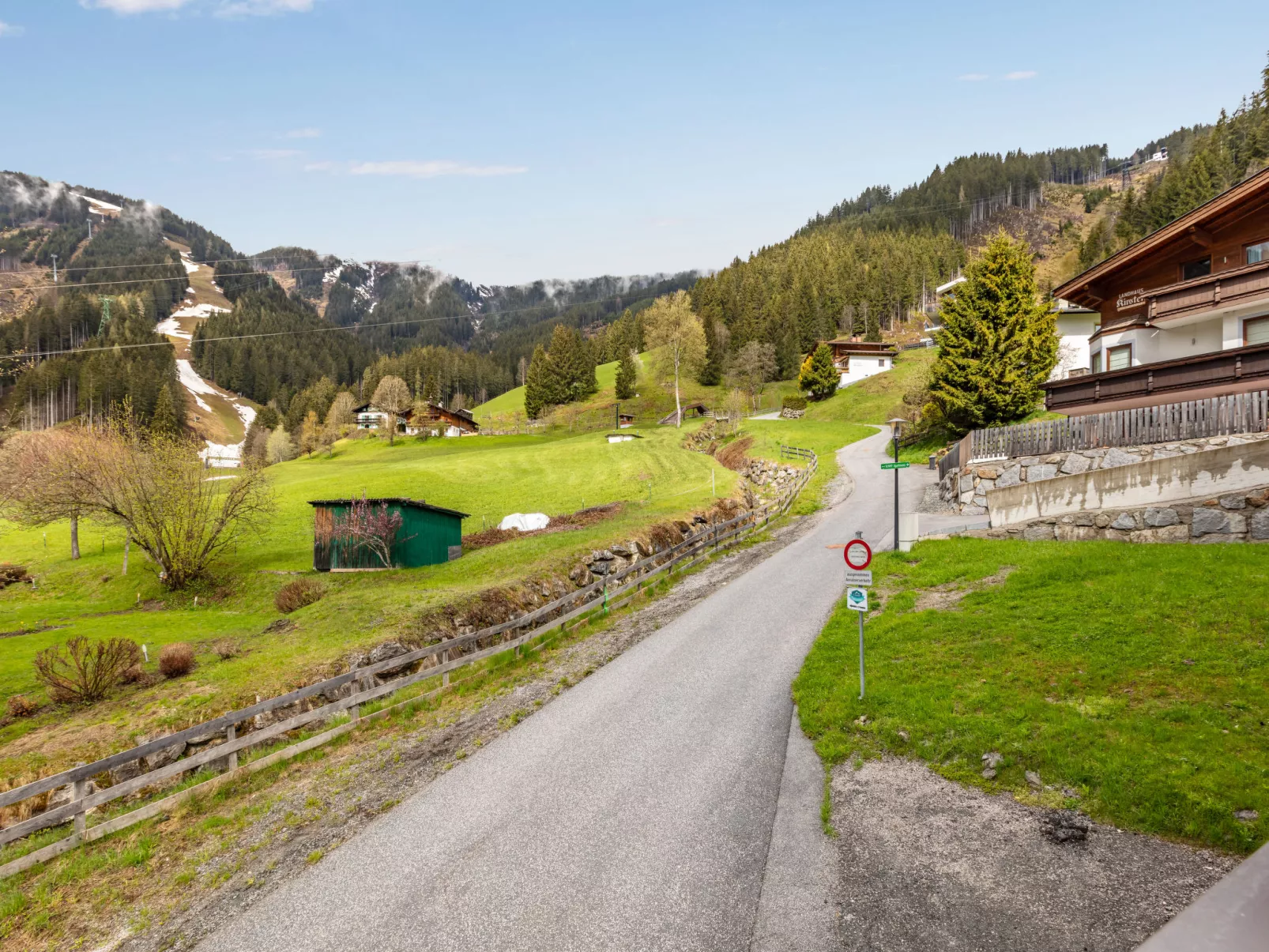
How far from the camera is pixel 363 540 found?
1222 inches

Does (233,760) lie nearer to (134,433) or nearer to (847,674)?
(847,674)

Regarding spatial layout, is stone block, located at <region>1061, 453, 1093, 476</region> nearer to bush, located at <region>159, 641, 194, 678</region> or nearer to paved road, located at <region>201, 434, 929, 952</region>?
paved road, located at <region>201, 434, 929, 952</region>

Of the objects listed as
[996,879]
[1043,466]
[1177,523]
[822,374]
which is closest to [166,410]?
[822,374]

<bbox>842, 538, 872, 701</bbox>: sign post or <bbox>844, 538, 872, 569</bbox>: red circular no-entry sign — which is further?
<bbox>844, 538, 872, 569</bbox>: red circular no-entry sign

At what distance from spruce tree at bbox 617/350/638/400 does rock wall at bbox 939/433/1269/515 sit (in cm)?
7812

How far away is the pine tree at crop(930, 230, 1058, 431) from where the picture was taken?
Result: 37969mm

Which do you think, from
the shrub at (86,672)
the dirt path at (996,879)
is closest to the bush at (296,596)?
the shrub at (86,672)

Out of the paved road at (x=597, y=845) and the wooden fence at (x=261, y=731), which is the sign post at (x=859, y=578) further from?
the wooden fence at (x=261, y=731)

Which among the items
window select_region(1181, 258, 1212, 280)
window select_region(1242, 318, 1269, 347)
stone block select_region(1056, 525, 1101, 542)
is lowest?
stone block select_region(1056, 525, 1101, 542)

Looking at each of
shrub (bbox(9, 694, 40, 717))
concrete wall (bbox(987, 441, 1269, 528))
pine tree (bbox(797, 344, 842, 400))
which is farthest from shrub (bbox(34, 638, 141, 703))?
pine tree (bbox(797, 344, 842, 400))

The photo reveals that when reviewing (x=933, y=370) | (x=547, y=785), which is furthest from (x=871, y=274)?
(x=547, y=785)

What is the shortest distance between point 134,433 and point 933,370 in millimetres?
45799

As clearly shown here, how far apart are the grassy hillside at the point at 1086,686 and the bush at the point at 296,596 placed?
20.0 metres

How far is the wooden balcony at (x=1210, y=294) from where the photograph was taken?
23.9 m
